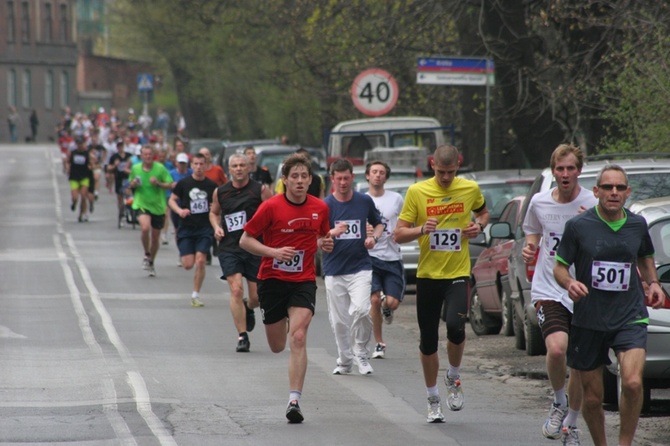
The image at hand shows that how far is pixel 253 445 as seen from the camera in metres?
8.92

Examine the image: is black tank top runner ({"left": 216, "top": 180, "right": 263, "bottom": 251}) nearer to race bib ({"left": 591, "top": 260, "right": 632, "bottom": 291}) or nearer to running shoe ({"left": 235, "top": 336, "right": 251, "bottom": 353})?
running shoe ({"left": 235, "top": 336, "right": 251, "bottom": 353})

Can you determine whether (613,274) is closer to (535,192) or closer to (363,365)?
(535,192)

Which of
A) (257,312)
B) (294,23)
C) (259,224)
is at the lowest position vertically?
(257,312)

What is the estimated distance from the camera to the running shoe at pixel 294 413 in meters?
9.66

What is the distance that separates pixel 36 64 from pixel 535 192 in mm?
89153

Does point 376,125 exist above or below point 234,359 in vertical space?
above

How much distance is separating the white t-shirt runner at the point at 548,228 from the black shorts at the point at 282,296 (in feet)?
5.52

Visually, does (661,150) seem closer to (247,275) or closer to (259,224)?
(247,275)

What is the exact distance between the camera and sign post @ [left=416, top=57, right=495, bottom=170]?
68.1 feet

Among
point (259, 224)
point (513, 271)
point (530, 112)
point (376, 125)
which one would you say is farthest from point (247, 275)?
point (376, 125)

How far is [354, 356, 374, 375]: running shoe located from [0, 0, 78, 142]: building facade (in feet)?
272

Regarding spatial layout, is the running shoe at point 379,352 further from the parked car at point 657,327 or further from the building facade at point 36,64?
the building facade at point 36,64

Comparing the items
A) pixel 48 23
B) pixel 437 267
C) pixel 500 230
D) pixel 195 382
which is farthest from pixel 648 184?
pixel 48 23

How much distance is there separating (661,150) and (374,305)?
5.76 m
